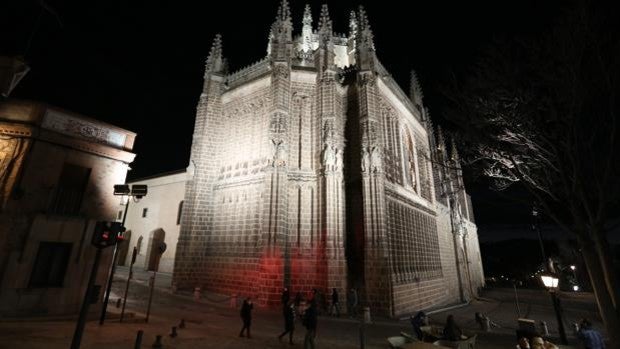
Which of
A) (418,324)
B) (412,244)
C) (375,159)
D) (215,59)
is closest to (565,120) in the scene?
(418,324)

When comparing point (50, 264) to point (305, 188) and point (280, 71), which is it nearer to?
point (305, 188)

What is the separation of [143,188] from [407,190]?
16.9 metres

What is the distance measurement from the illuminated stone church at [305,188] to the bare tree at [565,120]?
3.33m

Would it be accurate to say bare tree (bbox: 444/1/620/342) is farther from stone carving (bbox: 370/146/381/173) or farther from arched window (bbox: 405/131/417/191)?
arched window (bbox: 405/131/417/191)

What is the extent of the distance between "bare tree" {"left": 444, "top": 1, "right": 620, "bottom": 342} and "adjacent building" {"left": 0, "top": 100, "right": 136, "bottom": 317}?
13.3 metres

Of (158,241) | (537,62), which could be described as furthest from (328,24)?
(158,241)

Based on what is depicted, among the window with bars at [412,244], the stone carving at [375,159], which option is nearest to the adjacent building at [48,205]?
the stone carving at [375,159]

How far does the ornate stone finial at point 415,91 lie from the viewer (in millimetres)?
29156

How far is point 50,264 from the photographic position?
388 inches

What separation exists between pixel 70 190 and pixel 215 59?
14.8 meters

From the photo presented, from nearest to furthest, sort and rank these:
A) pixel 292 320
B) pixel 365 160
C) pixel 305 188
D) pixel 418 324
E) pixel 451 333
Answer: pixel 451 333 → pixel 292 320 → pixel 418 324 → pixel 365 160 → pixel 305 188

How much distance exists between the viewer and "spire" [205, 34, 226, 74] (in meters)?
21.8

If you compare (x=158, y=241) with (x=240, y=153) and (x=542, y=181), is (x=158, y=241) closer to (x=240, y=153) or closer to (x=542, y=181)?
(x=240, y=153)

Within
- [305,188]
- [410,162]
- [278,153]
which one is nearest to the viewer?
[278,153]
